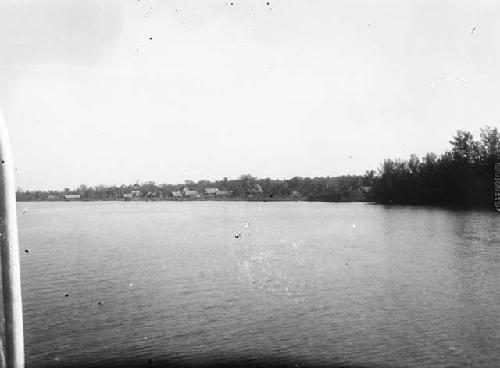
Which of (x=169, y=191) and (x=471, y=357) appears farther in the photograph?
(x=169, y=191)

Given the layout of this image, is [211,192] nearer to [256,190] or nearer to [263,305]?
[256,190]

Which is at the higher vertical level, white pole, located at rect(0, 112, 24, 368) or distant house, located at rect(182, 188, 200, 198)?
distant house, located at rect(182, 188, 200, 198)

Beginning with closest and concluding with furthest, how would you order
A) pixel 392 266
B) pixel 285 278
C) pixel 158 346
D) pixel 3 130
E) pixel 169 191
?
pixel 3 130 < pixel 158 346 < pixel 285 278 < pixel 392 266 < pixel 169 191

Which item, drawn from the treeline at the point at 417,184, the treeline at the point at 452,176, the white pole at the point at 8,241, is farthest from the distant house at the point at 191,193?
the white pole at the point at 8,241

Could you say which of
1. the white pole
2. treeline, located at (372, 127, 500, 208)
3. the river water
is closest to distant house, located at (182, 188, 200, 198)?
treeline, located at (372, 127, 500, 208)

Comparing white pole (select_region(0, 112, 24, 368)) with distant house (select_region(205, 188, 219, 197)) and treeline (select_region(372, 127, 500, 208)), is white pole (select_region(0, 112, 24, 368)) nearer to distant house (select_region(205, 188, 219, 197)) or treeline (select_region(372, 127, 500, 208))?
treeline (select_region(372, 127, 500, 208))

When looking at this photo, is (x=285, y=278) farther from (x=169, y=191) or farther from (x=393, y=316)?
(x=169, y=191)

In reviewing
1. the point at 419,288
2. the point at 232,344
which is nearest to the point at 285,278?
the point at 419,288

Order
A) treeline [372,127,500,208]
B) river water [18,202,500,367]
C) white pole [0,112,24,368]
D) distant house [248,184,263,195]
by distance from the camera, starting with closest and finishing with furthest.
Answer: white pole [0,112,24,368] → river water [18,202,500,367] → treeline [372,127,500,208] → distant house [248,184,263,195]
